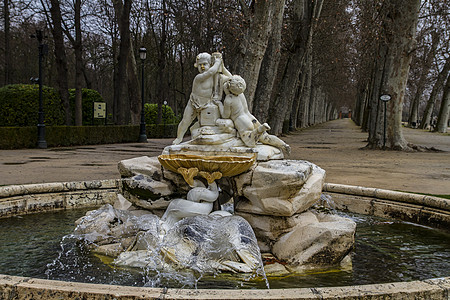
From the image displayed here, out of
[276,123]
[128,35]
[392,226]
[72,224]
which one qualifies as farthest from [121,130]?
[392,226]

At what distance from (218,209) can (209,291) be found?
288cm

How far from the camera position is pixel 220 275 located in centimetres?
444

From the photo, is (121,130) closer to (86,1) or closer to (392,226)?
(86,1)

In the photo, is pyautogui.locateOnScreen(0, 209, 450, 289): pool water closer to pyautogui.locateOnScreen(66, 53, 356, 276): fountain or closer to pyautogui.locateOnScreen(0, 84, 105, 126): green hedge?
pyautogui.locateOnScreen(66, 53, 356, 276): fountain

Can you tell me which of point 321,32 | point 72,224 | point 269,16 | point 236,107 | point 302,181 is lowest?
point 72,224

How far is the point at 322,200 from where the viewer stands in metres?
7.71

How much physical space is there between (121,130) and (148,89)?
75.7 ft

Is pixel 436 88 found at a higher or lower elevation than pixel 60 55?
higher

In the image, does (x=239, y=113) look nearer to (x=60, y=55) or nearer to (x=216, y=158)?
(x=216, y=158)

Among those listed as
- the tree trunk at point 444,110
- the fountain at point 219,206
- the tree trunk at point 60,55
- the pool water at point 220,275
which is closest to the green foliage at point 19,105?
the tree trunk at point 60,55

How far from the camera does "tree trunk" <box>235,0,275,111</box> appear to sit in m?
14.6

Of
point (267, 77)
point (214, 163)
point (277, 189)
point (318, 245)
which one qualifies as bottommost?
point (318, 245)

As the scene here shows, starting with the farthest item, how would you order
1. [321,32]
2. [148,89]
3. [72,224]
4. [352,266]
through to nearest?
[148,89] < [321,32] < [72,224] < [352,266]

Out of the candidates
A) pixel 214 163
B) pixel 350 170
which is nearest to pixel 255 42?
pixel 350 170
